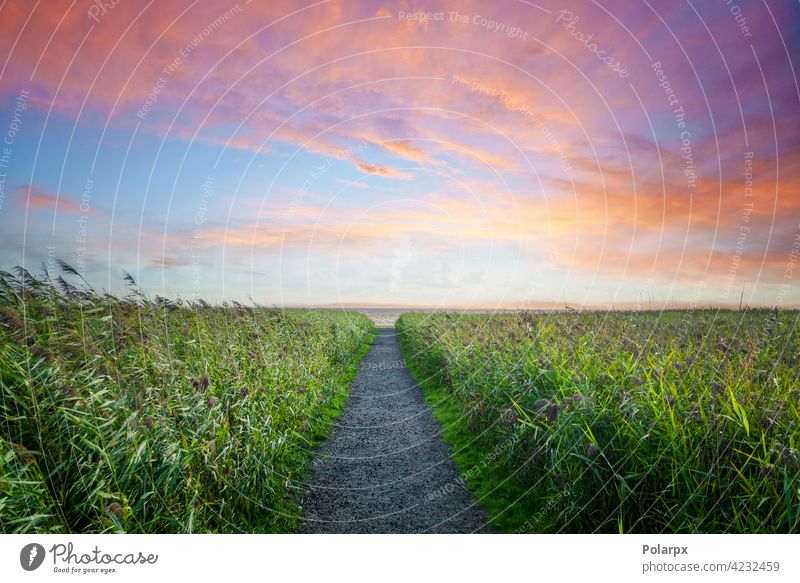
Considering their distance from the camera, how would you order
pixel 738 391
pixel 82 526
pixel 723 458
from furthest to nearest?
pixel 738 391 < pixel 723 458 < pixel 82 526

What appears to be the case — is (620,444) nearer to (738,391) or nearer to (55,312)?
(738,391)

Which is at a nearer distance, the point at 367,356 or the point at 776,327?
the point at 776,327

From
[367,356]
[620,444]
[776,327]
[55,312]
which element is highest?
[55,312]

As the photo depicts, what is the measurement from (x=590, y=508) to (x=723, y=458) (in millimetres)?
1403

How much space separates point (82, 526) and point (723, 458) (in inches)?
240

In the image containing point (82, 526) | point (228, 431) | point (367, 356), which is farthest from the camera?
point (367, 356)

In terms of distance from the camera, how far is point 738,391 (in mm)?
5086

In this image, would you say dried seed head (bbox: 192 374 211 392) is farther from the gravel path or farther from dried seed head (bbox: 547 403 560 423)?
dried seed head (bbox: 547 403 560 423)
